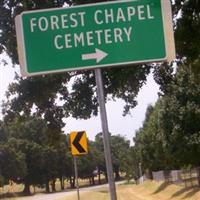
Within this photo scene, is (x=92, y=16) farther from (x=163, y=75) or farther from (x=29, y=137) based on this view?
(x=29, y=137)

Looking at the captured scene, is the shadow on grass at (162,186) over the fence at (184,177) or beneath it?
beneath

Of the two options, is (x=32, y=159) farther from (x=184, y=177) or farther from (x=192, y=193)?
(x=192, y=193)

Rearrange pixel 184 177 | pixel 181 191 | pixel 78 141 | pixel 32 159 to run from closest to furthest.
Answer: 1. pixel 78 141
2. pixel 181 191
3. pixel 184 177
4. pixel 32 159

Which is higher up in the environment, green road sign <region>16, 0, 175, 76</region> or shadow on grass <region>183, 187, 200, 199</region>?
green road sign <region>16, 0, 175, 76</region>

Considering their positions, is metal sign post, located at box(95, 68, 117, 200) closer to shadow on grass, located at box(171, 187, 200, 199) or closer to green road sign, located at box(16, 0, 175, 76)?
green road sign, located at box(16, 0, 175, 76)

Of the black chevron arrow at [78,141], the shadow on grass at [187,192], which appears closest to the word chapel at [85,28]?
the black chevron arrow at [78,141]

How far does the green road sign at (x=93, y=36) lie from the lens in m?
5.67

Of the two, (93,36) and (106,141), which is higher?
(93,36)

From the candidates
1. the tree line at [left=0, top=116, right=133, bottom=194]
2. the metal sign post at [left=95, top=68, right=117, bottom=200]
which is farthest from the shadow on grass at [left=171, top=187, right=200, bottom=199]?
the tree line at [left=0, top=116, right=133, bottom=194]

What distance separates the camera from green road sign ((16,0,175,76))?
18.6 ft

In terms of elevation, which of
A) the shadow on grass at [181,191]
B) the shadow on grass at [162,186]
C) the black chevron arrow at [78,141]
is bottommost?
the shadow on grass at [162,186]

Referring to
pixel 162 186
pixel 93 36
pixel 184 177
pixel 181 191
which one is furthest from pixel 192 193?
pixel 93 36

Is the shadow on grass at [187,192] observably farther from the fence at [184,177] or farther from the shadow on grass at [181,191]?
the fence at [184,177]

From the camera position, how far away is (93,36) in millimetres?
5680
